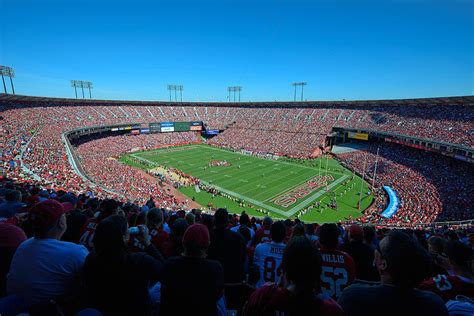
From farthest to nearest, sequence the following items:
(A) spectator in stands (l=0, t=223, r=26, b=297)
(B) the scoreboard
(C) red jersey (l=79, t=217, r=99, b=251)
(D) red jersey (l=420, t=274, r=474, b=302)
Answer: (B) the scoreboard, (C) red jersey (l=79, t=217, r=99, b=251), (D) red jersey (l=420, t=274, r=474, b=302), (A) spectator in stands (l=0, t=223, r=26, b=297)

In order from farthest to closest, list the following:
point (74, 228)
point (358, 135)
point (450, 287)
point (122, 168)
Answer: point (358, 135) < point (122, 168) < point (74, 228) < point (450, 287)

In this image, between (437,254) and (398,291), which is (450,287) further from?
(437,254)

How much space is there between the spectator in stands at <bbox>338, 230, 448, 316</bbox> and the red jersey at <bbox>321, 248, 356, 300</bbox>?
3.77 feet

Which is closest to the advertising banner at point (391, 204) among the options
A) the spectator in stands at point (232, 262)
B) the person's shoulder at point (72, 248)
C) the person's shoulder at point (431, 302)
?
the spectator in stands at point (232, 262)

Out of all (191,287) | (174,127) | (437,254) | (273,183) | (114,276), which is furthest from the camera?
(174,127)

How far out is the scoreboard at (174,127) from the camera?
63.6m

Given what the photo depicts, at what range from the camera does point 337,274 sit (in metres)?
3.02

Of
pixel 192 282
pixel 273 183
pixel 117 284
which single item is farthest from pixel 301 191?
pixel 117 284

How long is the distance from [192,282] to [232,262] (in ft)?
4.20

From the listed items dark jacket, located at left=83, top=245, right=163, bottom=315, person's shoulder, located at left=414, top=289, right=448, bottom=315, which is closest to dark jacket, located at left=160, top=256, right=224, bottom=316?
dark jacket, located at left=83, top=245, right=163, bottom=315

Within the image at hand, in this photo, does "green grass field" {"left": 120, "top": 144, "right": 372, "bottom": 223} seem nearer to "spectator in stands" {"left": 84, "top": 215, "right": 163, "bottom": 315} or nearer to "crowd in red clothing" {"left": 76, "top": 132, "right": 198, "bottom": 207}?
"crowd in red clothing" {"left": 76, "top": 132, "right": 198, "bottom": 207}

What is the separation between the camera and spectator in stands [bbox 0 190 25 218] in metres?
6.16

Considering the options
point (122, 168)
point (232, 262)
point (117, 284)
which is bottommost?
point (122, 168)

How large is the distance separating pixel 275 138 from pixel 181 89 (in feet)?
193
